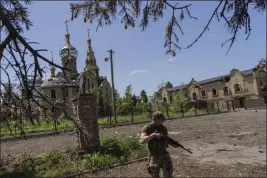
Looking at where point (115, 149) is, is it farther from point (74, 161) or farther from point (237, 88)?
point (237, 88)

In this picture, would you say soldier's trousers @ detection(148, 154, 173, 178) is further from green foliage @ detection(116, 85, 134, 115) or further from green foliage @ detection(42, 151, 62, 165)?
green foliage @ detection(116, 85, 134, 115)

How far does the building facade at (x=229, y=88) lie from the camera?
190 feet

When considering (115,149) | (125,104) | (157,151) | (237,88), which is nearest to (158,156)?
(157,151)

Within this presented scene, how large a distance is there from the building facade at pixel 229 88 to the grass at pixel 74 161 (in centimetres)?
4428

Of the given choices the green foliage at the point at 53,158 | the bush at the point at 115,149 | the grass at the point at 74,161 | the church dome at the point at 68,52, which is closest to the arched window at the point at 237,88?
the grass at the point at 74,161

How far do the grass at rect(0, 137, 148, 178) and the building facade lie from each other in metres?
44.3

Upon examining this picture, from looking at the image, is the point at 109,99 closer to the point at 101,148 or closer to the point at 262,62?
the point at 262,62

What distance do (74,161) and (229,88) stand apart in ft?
185

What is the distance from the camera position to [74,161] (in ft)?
35.2

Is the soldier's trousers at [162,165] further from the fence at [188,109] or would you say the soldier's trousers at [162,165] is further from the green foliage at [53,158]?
the fence at [188,109]

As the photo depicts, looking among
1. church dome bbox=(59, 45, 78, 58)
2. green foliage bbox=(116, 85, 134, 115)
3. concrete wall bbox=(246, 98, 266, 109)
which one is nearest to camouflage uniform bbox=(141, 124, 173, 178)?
church dome bbox=(59, 45, 78, 58)

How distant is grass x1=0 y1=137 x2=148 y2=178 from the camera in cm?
992

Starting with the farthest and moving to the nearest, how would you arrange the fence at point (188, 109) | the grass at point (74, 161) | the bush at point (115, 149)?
the fence at point (188, 109) < the bush at point (115, 149) < the grass at point (74, 161)

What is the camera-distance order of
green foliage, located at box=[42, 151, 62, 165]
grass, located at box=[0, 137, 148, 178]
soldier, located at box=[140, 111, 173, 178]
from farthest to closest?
1. green foliage, located at box=[42, 151, 62, 165]
2. grass, located at box=[0, 137, 148, 178]
3. soldier, located at box=[140, 111, 173, 178]
